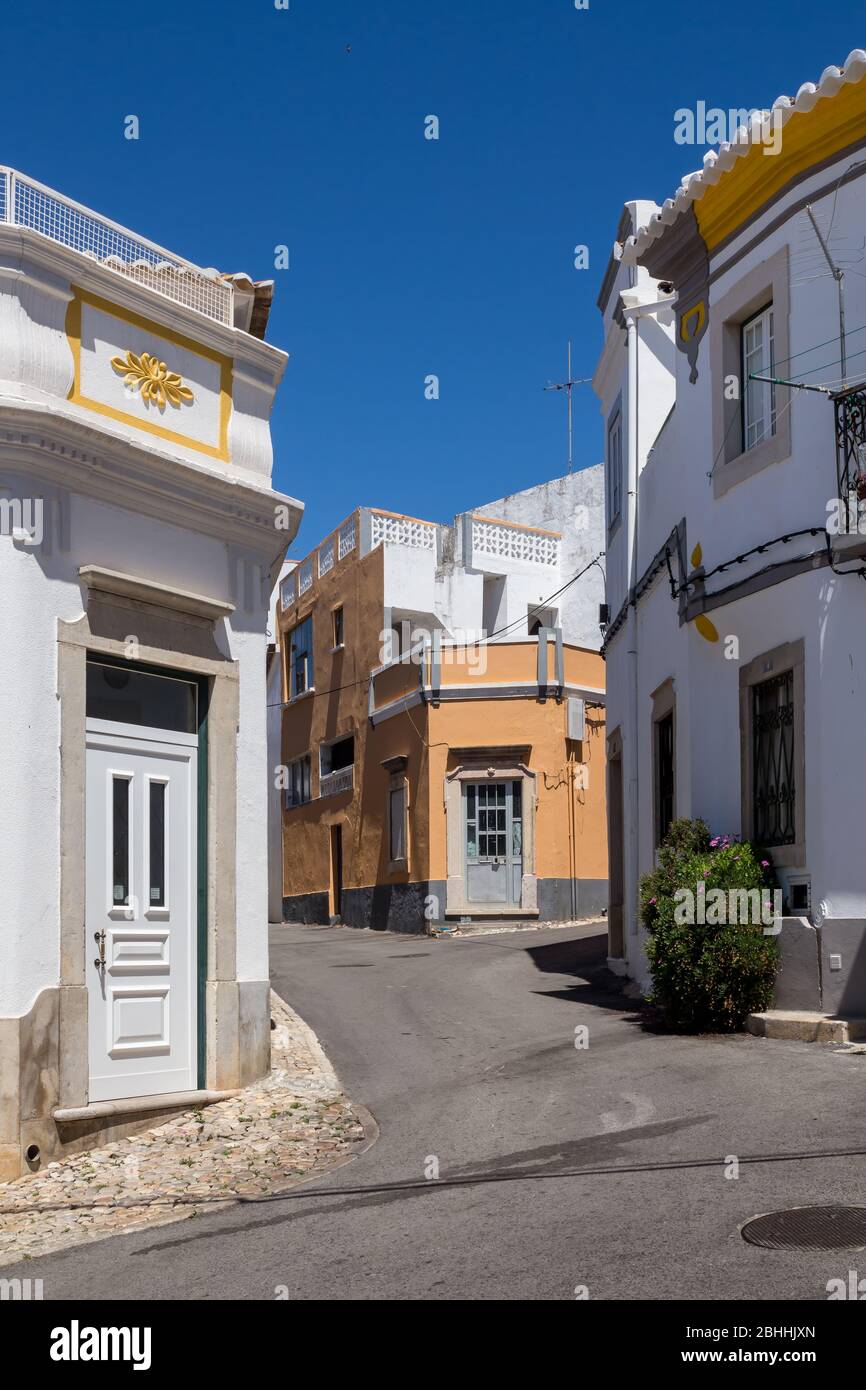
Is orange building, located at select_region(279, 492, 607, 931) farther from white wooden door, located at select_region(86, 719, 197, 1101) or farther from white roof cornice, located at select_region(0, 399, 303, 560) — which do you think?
white wooden door, located at select_region(86, 719, 197, 1101)

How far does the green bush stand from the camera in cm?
1198

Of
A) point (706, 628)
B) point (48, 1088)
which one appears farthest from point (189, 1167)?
point (706, 628)

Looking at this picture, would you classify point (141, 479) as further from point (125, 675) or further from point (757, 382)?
point (757, 382)

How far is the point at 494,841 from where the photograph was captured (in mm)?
28047

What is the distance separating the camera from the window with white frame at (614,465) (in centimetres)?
1889

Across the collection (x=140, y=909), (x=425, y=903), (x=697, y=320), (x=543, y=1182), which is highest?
(x=697, y=320)

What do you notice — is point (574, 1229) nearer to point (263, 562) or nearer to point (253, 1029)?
point (253, 1029)

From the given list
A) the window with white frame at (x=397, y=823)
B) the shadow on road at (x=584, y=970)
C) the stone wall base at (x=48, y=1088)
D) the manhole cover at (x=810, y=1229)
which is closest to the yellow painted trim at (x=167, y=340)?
the stone wall base at (x=48, y=1088)

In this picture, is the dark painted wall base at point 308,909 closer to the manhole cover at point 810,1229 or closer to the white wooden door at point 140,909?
the white wooden door at point 140,909

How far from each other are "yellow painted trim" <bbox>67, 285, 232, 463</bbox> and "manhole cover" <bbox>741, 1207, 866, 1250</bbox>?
686cm

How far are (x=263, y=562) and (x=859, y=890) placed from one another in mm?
5115

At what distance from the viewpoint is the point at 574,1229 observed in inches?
266

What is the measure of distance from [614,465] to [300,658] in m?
18.2
